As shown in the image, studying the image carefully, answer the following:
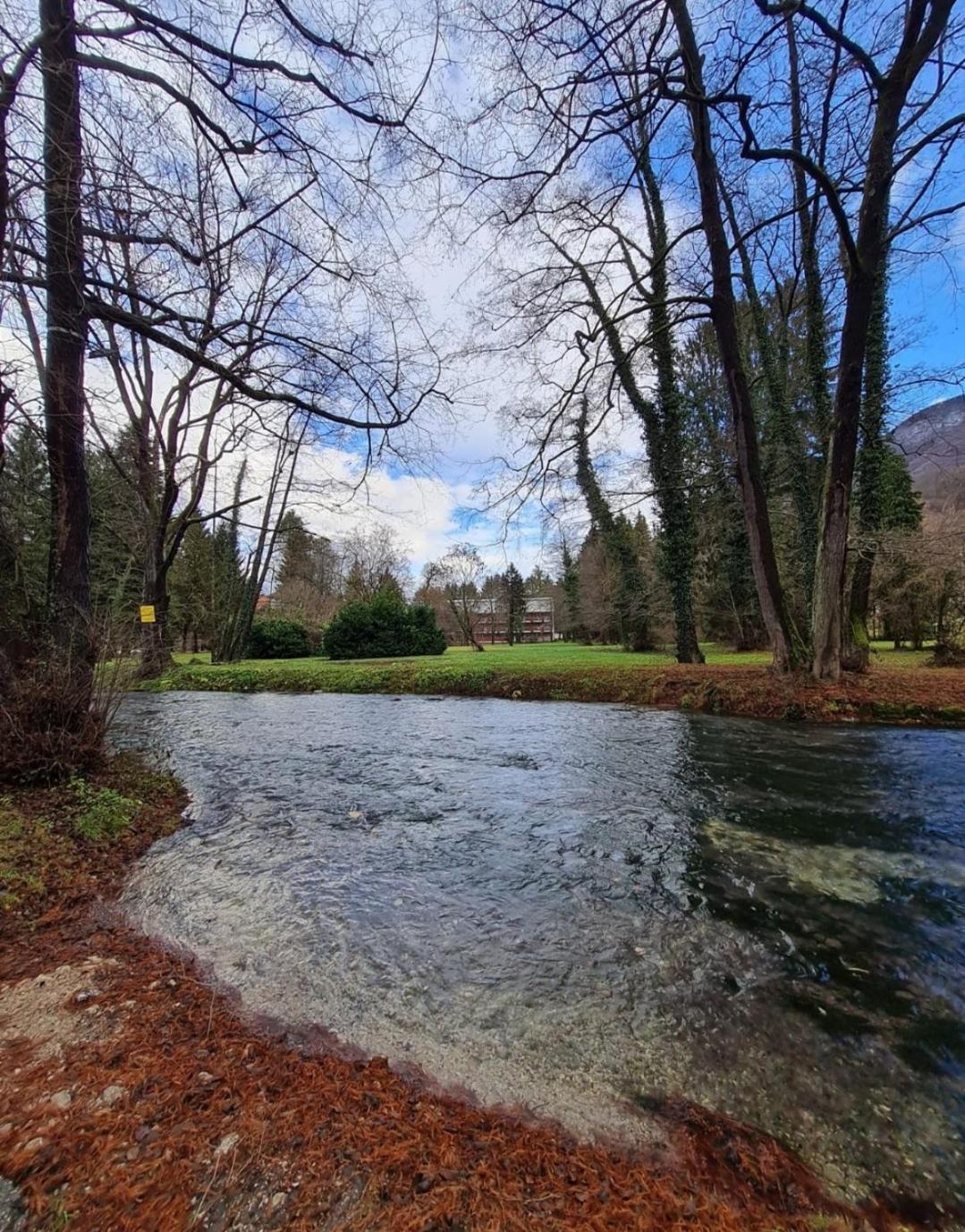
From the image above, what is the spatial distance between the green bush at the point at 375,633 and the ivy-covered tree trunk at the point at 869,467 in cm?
1522

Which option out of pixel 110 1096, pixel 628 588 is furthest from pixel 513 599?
pixel 110 1096

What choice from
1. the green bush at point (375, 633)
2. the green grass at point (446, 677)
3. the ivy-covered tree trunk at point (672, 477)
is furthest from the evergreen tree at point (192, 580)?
the ivy-covered tree trunk at point (672, 477)

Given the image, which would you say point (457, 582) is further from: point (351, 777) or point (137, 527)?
point (351, 777)

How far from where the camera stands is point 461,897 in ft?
10.7

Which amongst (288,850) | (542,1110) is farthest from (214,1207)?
(288,850)

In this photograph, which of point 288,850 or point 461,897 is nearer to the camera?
point 461,897

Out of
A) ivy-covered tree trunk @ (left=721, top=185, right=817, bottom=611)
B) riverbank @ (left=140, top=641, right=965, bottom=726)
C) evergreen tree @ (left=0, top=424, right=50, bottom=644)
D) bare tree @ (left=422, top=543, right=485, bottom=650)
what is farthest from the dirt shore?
bare tree @ (left=422, top=543, right=485, bottom=650)

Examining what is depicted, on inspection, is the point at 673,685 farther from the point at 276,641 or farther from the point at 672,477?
the point at 276,641

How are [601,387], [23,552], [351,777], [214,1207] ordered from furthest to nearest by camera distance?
[601,387] < [351,777] < [23,552] < [214,1207]

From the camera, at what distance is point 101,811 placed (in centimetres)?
388

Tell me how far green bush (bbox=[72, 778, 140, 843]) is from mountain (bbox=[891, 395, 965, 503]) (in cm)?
1269

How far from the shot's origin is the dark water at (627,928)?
1846 mm

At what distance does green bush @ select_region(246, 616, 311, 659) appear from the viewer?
898 inches

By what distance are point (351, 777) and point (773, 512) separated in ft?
46.8
